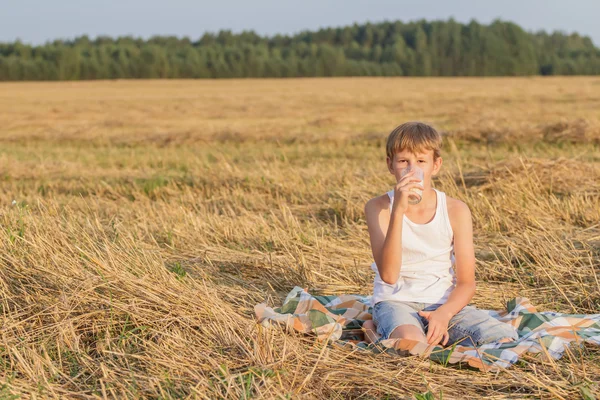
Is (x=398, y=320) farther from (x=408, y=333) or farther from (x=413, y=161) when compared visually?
(x=413, y=161)

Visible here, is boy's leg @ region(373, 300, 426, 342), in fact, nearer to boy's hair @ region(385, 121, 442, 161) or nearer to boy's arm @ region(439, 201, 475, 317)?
boy's arm @ region(439, 201, 475, 317)

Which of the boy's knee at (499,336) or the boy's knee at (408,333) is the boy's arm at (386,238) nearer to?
the boy's knee at (408,333)

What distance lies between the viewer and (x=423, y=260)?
334cm

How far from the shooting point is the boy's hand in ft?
10.1

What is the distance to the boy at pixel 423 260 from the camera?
313cm

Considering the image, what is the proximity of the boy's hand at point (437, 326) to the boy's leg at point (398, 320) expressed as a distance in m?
0.04

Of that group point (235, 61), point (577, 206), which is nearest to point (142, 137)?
point (577, 206)

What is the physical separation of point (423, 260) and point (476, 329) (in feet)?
1.26

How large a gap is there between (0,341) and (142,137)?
1144cm

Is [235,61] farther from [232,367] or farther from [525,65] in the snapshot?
[232,367]

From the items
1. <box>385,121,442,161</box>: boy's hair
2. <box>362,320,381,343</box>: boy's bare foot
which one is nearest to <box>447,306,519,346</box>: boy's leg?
<box>362,320,381,343</box>: boy's bare foot

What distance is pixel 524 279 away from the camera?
4.15 metres

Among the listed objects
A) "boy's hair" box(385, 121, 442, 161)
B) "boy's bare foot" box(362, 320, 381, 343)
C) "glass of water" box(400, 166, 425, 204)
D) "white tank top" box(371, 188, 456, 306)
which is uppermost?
"boy's hair" box(385, 121, 442, 161)

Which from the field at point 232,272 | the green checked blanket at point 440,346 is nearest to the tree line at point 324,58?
the field at point 232,272
